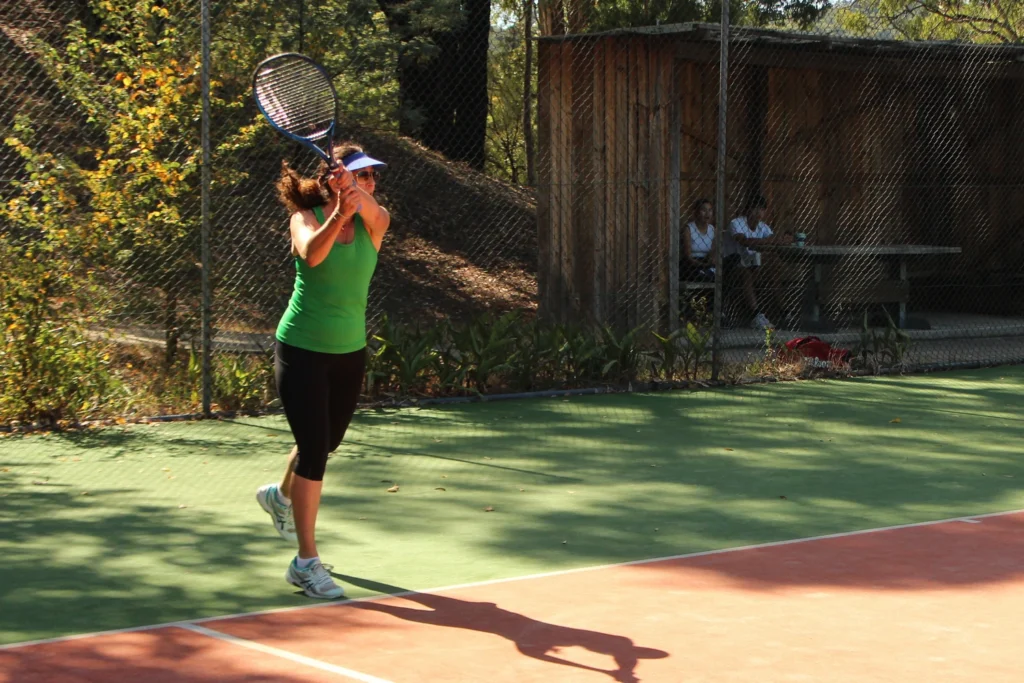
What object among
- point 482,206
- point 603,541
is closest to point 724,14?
point 603,541

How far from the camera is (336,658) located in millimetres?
4742

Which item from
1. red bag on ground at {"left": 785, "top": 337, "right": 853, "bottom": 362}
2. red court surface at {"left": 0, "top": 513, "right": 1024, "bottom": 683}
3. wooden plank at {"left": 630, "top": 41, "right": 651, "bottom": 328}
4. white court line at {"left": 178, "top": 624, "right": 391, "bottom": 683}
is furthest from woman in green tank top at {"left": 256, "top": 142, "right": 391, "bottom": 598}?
wooden plank at {"left": 630, "top": 41, "right": 651, "bottom": 328}

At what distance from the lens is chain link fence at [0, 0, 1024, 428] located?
9.82m

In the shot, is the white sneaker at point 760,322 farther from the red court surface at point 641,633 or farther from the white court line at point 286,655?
the white court line at point 286,655

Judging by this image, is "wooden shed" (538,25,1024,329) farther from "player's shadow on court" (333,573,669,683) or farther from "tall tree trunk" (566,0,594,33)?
"player's shadow on court" (333,573,669,683)

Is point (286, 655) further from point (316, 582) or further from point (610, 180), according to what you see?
point (610, 180)

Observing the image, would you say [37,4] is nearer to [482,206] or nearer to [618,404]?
[482,206]

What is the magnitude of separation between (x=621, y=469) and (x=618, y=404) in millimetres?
2528

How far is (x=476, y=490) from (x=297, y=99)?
2.52 metres

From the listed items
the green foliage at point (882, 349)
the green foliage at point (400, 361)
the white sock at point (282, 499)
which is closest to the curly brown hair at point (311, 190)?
the white sock at point (282, 499)

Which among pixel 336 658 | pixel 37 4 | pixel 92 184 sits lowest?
pixel 336 658

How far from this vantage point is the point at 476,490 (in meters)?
7.74

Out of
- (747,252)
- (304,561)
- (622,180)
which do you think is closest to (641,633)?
(304,561)

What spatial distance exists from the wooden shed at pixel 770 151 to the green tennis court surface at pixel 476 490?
105 inches
